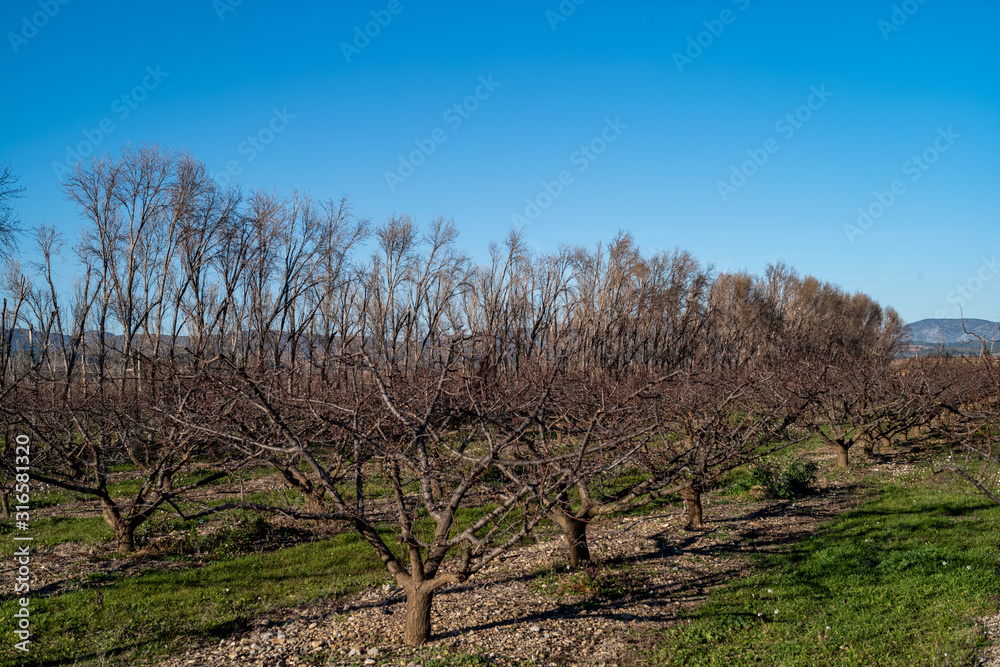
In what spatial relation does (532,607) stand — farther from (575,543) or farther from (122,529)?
(122,529)

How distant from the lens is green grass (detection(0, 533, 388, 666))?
6.15m

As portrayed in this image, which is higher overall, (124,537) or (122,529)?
(122,529)

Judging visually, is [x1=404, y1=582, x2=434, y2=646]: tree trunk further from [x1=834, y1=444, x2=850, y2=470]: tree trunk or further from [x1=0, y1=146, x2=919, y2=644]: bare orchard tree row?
[x1=834, y1=444, x2=850, y2=470]: tree trunk

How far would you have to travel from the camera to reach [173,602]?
7.47 m

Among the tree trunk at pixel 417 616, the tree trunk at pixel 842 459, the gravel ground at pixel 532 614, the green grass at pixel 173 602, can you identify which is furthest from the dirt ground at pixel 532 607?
the tree trunk at pixel 842 459

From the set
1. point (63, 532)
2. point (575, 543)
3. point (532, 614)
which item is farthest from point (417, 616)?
point (63, 532)

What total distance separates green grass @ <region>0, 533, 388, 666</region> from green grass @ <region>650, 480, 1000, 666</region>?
15.0 feet

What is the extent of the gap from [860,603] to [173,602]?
8.33 m

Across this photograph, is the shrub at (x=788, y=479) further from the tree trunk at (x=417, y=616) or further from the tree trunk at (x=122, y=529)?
the tree trunk at (x=122, y=529)

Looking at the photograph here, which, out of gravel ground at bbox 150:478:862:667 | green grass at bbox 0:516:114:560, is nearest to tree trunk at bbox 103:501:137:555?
green grass at bbox 0:516:114:560

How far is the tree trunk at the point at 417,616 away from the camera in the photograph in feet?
19.5

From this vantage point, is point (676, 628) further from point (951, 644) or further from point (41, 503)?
point (41, 503)

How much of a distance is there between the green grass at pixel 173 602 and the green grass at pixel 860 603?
4.57 metres

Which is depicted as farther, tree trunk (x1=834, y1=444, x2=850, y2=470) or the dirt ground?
tree trunk (x1=834, y1=444, x2=850, y2=470)
